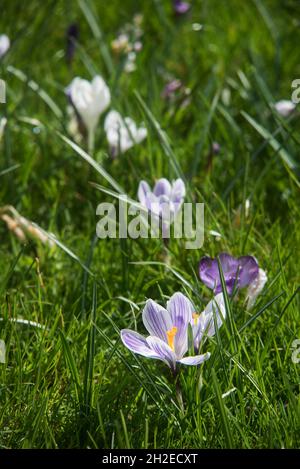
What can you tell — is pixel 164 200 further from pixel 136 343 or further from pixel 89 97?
pixel 89 97

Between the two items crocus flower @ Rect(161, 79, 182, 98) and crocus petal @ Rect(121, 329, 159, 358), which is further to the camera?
crocus flower @ Rect(161, 79, 182, 98)

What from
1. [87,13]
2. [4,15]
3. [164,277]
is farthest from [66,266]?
[4,15]

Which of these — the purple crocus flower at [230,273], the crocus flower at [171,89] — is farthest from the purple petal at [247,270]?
the crocus flower at [171,89]

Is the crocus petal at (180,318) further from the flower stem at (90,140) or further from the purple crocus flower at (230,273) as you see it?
the flower stem at (90,140)

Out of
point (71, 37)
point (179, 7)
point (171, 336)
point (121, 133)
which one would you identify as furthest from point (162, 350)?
point (179, 7)

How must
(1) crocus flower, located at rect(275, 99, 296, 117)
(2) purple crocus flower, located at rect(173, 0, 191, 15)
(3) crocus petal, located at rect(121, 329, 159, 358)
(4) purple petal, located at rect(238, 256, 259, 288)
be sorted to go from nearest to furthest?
1. (3) crocus petal, located at rect(121, 329, 159, 358)
2. (4) purple petal, located at rect(238, 256, 259, 288)
3. (1) crocus flower, located at rect(275, 99, 296, 117)
4. (2) purple crocus flower, located at rect(173, 0, 191, 15)

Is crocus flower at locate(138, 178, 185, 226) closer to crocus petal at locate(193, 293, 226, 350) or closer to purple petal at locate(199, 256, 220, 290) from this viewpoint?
purple petal at locate(199, 256, 220, 290)

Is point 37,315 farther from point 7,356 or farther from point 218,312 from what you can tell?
point 218,312

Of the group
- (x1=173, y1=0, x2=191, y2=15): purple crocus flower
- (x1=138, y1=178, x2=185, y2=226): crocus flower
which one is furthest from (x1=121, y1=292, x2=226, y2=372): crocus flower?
(x1=173, y1=0, x2=191, y2=15): purple crocus flower
